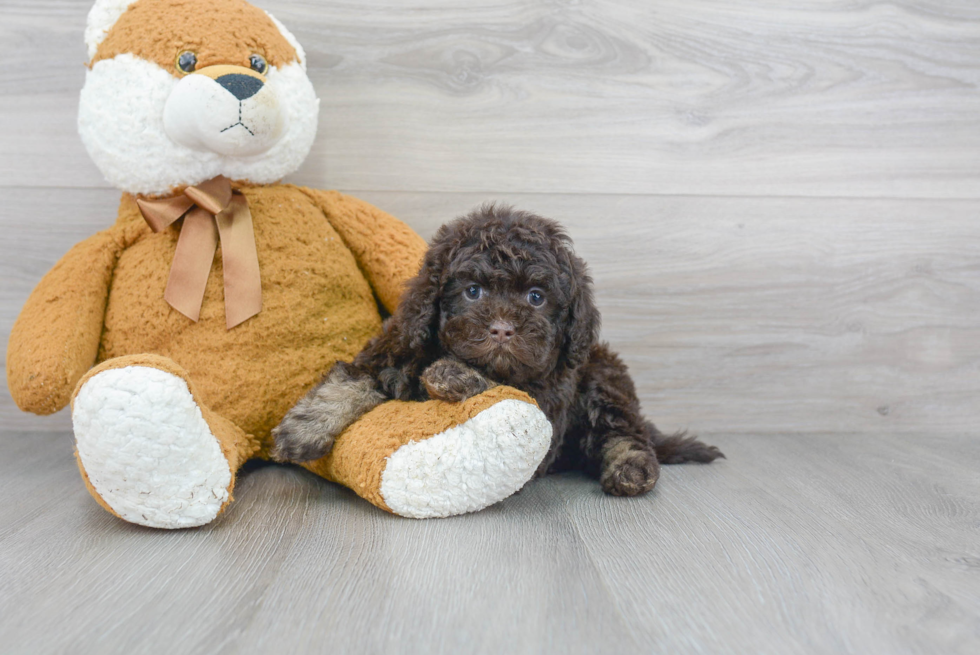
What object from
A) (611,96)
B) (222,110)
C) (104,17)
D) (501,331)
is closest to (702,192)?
(611,96)

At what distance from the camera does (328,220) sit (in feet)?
5.02

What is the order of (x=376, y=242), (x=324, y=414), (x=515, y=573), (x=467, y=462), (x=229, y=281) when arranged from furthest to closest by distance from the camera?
(x=376, y=242) < (x=229, y=281) < (x=324, y=414) < (x=467, y=462) < (x=515, y=573)

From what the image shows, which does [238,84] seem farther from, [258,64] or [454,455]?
[454,455]

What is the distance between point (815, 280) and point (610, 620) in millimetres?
1299

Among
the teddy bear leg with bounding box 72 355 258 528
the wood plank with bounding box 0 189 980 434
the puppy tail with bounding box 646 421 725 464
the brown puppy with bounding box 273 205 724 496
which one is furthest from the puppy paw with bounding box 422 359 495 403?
the wood plank with bounding box 0 189 980 434

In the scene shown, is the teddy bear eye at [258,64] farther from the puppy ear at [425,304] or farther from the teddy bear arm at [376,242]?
the puppy ear at [425,304]

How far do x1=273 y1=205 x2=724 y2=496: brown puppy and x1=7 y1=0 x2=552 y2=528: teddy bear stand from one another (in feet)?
0.18

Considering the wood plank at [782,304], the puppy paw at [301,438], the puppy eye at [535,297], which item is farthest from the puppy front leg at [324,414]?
the wood plank at [782,304]

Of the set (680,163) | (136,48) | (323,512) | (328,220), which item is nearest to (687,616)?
(323,512)

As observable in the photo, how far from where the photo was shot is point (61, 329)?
1280mm

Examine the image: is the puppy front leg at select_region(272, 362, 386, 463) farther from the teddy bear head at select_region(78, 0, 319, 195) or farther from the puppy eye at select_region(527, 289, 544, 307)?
the teddy bear head at select_region(78, 0, 319, 195)

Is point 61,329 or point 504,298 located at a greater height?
point 504,298

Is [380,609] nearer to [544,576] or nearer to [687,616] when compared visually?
[544,576]

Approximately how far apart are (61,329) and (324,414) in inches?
20.5
